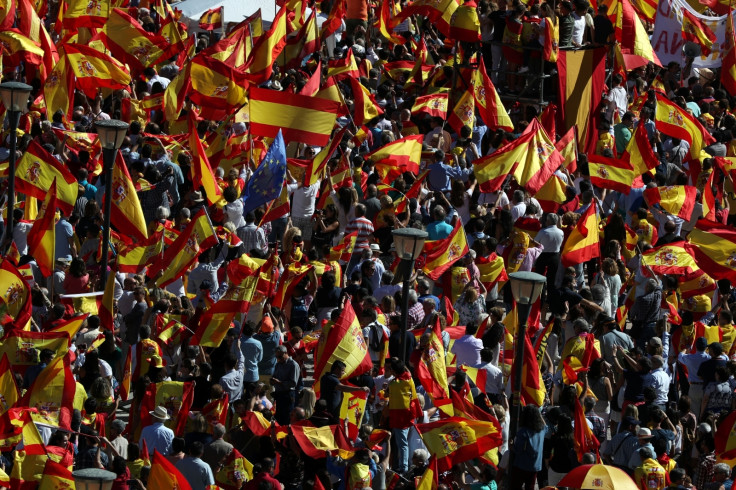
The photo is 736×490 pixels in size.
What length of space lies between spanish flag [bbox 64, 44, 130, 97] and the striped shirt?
17.8ft

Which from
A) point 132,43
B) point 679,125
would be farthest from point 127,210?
point 679,125

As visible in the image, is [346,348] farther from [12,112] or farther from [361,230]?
[12,112]

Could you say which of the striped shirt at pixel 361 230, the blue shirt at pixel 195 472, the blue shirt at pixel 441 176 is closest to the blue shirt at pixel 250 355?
the blue shirt at pixel 195 472

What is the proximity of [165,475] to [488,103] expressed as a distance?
11.0 metres

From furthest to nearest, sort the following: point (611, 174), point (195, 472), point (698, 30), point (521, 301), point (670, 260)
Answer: point (698, 30), point (611, 174), point (670, 260), point (521, 301), point (195, 472)

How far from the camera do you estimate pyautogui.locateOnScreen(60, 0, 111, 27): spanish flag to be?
26.6 m

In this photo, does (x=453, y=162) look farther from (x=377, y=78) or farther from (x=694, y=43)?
(x=694, y=43)

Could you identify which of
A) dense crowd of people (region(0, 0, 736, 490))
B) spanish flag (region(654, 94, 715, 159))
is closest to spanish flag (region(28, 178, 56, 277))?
dense crowd of people (region(0, 0, 736, 490))

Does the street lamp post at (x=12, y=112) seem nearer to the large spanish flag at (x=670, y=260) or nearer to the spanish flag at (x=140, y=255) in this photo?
the spanish flag at (x=140, y=255)

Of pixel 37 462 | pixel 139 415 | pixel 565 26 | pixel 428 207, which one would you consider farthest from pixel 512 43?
pixel 37 462

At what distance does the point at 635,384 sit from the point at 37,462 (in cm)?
602

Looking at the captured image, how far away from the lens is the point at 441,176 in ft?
75.5

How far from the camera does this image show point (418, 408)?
16953 millimetres

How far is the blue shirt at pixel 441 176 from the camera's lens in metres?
23.0
